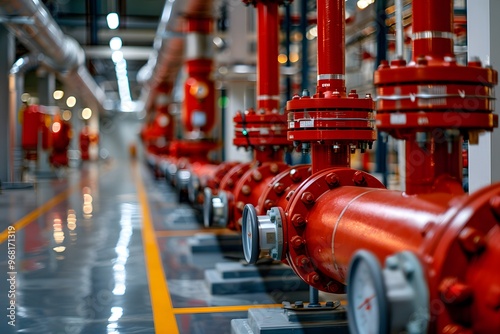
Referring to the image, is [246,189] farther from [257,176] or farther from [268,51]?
[268,51]

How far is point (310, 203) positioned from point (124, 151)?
136 feet

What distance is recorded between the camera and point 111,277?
4.80 meters

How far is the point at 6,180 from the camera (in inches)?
489

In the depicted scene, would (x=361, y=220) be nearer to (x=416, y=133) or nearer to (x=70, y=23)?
(x=416, y=133)

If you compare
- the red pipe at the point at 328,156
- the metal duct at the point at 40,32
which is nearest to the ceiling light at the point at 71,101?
the metal duct at the point at 40,32

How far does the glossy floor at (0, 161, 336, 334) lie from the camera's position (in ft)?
12.0

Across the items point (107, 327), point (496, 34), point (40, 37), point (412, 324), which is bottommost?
point (107, 327)

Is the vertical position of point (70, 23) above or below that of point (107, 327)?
above

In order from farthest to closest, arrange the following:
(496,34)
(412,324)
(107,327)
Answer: (107,327) → (496,34) → (412,324)

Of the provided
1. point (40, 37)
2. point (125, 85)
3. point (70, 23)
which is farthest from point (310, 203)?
point (125, 85)

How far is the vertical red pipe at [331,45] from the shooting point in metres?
3.15

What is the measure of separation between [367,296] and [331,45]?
68.9 inches

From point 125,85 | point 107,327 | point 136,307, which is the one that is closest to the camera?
point 107,327

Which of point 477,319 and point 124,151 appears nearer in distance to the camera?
point 477,319
